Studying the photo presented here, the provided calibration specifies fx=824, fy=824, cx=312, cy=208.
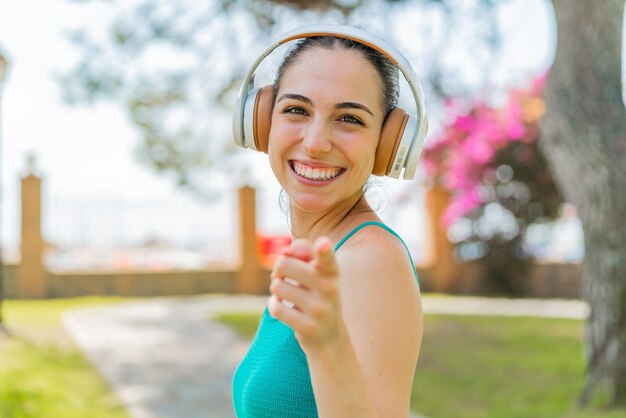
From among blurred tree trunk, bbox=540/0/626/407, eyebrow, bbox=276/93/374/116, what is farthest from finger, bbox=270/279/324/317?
blurred tree trunk, bbox=540/0/626/407

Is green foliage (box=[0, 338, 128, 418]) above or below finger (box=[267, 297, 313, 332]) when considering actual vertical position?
below

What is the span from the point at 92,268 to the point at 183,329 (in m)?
6.39

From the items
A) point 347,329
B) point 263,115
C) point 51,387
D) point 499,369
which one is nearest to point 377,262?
point 347,329

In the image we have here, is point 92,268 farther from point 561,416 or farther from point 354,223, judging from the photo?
point 354,223

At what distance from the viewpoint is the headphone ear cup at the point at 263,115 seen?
5.57ft

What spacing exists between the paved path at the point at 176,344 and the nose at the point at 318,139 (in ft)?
19.0

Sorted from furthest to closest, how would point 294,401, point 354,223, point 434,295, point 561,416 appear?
point 434,295 < point 561,416 < point 354,223 < point 294,401

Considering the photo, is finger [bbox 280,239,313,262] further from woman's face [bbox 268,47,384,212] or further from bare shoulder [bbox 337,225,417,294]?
woman's face [bbox 268,47,384,212]

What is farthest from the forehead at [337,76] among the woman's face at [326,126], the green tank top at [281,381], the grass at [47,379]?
the grass at [47,379]

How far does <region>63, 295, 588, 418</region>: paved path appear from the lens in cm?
755

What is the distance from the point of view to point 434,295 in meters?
19.1

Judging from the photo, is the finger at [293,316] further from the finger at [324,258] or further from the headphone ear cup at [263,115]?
the headphone ear cup at [263,115]

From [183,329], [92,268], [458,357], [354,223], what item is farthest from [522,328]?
[354,223]

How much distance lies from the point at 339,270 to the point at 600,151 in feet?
18.6
